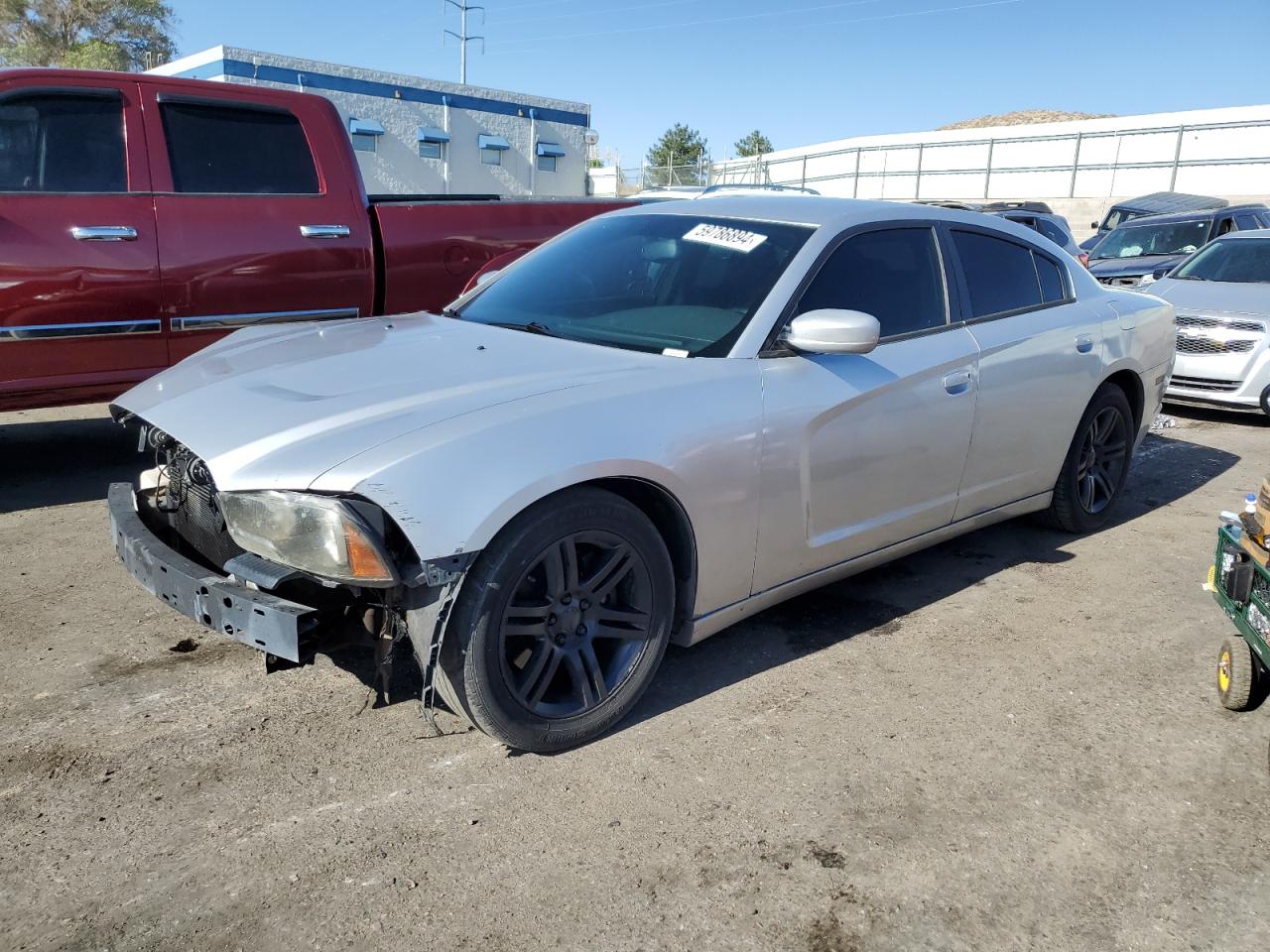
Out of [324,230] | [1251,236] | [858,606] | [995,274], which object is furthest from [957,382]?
[1251,236]

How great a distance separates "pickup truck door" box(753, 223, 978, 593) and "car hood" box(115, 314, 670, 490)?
547 mm

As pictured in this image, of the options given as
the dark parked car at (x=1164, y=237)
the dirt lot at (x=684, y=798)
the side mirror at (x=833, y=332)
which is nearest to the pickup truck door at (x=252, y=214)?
the dirt lot at (x=684, y=798)

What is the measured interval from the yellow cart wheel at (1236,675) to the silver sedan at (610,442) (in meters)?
1.14

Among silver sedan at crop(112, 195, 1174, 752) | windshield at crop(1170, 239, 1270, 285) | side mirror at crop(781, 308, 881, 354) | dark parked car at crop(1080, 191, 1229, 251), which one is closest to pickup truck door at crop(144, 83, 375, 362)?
silver sedan at crop(112, 195, 1174, 752)

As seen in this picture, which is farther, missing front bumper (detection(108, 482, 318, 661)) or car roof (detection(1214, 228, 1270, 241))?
car roof (detection(1214, 228, 1270, 241))

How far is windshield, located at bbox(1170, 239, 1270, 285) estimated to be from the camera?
912 cm

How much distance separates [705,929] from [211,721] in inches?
66.8

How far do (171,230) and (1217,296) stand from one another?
326 inches

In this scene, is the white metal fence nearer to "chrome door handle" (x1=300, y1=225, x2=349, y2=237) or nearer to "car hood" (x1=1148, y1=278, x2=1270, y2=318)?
"car hood" (x1=1148, y1=278, x2=1270, y2=318)

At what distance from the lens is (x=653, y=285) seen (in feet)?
12.5

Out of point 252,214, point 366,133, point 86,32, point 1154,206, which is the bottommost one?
point 252,214

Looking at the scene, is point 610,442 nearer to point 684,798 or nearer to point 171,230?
point 684,798

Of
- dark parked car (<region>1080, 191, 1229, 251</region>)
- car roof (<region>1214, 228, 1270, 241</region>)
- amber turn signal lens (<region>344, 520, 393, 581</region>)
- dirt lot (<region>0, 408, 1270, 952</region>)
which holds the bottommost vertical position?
dirt lot (<region>0, 408, 1270, 952</region>)

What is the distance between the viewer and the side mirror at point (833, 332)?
328cm
